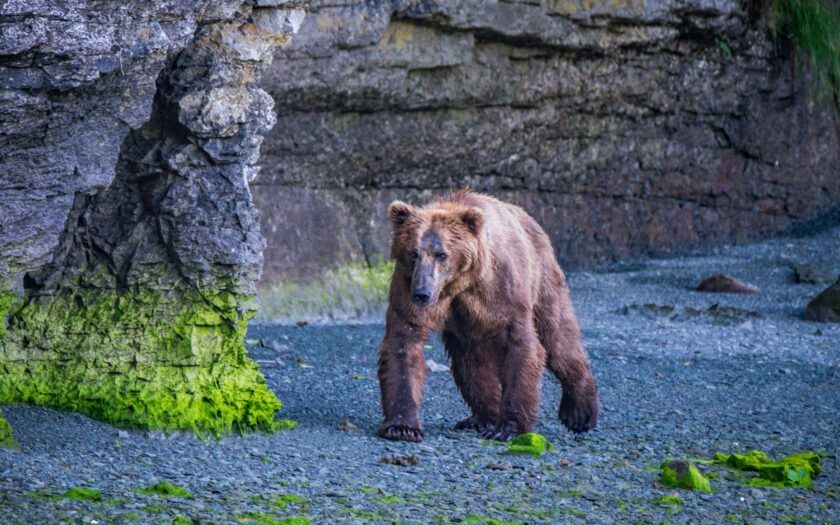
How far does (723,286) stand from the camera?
12.1m

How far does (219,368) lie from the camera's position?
566 cm

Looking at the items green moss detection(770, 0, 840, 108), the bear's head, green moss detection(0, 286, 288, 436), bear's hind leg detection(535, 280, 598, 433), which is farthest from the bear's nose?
green moss detection(770, 0, 840, 108)

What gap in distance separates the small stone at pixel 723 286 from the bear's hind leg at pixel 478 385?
6.51 metres

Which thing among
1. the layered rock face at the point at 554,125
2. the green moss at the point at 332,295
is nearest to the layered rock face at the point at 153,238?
the layered rock face at the point at 554,125

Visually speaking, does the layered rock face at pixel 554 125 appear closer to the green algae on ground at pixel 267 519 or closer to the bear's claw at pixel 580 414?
the bear's claw at pixel 580 414

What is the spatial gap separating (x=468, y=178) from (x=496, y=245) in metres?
6.00

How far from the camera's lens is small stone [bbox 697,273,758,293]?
12.0 meters

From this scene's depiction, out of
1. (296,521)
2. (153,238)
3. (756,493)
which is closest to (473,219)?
(153,238)

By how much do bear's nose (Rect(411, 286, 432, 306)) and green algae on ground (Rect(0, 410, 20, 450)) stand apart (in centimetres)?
200

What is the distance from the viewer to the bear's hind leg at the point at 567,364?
20.8 ft

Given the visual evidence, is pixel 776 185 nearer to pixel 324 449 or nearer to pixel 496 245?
pixel 496 245

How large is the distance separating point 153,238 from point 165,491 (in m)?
1.79

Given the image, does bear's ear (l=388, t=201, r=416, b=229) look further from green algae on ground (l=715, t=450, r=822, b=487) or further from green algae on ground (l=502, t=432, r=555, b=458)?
green algae on ground (l=715, t=450, r=822, b=487)

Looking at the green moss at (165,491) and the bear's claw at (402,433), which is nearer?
the green moss at (165,491)
